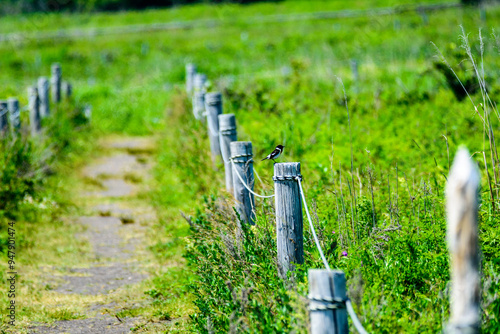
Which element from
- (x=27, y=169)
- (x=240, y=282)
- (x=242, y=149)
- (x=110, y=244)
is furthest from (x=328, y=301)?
(x=27, y=169)

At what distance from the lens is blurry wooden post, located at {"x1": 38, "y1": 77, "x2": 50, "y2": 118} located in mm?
10074

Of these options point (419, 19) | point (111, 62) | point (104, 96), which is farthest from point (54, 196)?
point (419, 19)

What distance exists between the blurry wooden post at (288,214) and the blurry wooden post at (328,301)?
38.6 inches

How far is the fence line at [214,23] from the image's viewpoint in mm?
34469

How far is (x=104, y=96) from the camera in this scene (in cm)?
1753

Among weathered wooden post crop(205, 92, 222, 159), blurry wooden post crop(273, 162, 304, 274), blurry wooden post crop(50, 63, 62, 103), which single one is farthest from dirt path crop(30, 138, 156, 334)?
blurry wooden post crop(50, 63, 62, 103)

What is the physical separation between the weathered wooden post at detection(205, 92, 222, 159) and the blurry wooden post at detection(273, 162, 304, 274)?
130 inches

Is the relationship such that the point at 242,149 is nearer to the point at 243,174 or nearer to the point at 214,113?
the point at 243,174

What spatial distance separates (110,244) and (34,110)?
3714 millimetres

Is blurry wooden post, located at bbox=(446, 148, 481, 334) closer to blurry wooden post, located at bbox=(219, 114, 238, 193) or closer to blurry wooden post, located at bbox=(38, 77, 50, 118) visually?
blurry wooden post, located at bbox=(219, 114, 238, 193)

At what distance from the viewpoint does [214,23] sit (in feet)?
126

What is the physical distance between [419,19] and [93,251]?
28.7 m

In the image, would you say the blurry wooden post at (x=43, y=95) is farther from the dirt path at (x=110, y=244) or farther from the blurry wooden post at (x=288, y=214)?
the blurry wooden post at (x=288, y=214)

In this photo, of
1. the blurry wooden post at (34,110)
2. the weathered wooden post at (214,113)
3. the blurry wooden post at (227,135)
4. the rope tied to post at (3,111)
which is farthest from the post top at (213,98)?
the blurry wooden post at (34,110)
